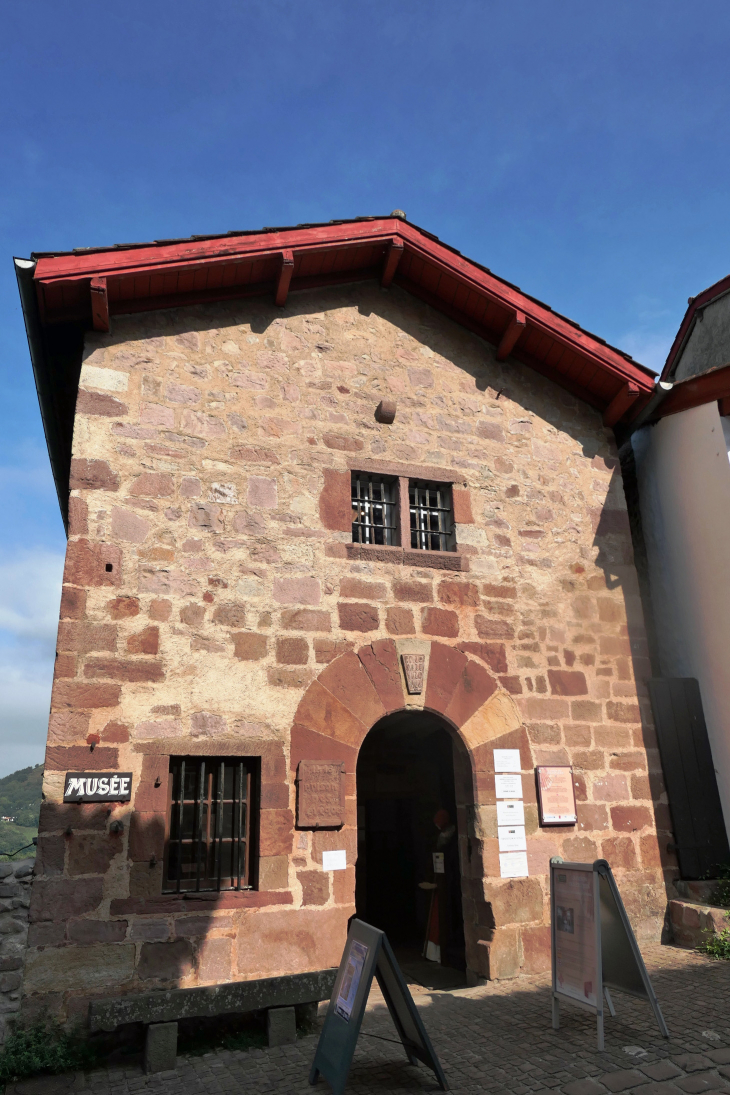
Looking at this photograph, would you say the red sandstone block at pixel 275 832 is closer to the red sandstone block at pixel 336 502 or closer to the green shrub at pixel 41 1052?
the green shrub at pixel 41 1052

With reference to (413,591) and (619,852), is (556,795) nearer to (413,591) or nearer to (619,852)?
(619,852)

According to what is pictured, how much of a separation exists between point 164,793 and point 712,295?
33.0 feet

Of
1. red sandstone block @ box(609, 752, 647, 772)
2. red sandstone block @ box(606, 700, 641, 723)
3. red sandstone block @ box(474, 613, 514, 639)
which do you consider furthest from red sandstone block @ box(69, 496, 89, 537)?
red sandstone block @ box(609, 752, 647, 772)

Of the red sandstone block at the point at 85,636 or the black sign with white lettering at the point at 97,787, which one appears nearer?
the black sign with white lettering at the point at 97,787

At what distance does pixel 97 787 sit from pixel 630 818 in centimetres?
468

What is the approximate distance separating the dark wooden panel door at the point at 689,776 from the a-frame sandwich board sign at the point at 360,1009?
3.83 m

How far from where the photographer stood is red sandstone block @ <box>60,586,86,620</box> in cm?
571

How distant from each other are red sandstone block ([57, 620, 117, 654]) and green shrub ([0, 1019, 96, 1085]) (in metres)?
2.41

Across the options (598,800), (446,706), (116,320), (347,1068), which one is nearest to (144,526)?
(116,320)

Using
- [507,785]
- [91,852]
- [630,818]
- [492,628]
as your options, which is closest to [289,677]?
[91,852]

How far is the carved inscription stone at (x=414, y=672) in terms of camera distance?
6590 mm

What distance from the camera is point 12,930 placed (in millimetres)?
5016

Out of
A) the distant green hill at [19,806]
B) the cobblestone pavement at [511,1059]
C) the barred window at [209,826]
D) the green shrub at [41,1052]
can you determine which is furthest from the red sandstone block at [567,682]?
the distant green hill at [19,806]

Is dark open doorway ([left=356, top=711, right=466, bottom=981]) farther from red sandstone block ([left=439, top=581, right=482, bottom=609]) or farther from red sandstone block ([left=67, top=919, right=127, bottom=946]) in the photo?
red sandstone block ([left=67, top=919, right=127, bottom=946])
